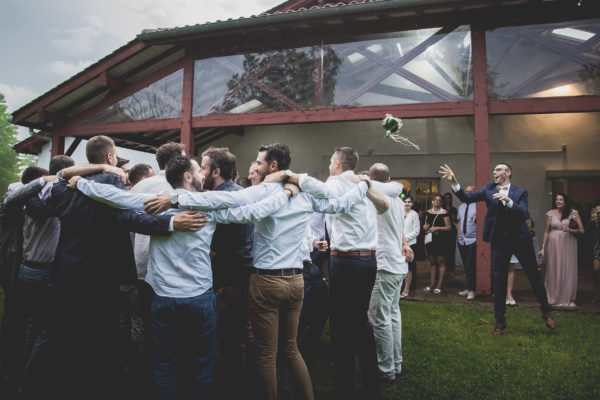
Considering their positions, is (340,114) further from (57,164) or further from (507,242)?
(57,164)

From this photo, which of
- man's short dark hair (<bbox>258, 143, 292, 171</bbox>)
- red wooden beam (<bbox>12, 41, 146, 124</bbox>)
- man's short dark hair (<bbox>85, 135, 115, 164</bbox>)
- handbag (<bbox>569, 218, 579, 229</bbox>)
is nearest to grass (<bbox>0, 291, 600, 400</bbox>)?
handbag (<bbox>569, 218, 579, 229</bbox>)

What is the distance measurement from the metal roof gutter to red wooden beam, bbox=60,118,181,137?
1668mm

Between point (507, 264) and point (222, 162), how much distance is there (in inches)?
147

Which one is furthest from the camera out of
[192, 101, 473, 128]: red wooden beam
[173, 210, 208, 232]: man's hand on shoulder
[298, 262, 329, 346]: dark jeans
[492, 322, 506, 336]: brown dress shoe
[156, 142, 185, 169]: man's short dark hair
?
[192, 101, 473, 128]: red wooden beam

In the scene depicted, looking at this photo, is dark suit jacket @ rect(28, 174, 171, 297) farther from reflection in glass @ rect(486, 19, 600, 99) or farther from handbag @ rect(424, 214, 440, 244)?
reflection in glass @ rect(486, 19, 600, 99)

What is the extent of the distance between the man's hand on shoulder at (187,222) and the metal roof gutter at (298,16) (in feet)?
17.8

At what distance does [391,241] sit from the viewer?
11.0 ft

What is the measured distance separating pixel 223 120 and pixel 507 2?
555cm

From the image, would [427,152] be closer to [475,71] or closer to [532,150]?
[532,150]

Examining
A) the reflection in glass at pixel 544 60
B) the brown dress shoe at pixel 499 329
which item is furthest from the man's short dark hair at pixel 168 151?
the reflection in glass at pixel 544 60

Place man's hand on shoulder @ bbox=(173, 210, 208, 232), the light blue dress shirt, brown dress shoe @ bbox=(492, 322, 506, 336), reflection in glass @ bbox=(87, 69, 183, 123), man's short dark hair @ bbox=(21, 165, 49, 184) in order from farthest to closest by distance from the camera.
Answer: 1. reflection in glass @ bbox=(87, 69, 183, 123)
2. brown dress shoe @ bbox=(492, 322, 506, 336)
3. man's short dark hair @ bbox=(21, 165, 49, 184)
4. the light blue dress shirt
5. man's hand on shoulder @ bbox=(173, 210, 208, 232)

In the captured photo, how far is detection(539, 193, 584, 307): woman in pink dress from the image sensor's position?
582 centimetres

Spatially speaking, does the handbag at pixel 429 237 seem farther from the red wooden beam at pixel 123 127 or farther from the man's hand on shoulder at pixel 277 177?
the red wooden beam at pixel 123 127

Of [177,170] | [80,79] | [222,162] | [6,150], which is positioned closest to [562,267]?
[222,162]
